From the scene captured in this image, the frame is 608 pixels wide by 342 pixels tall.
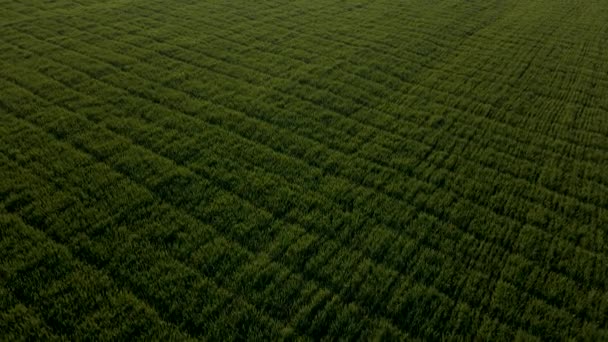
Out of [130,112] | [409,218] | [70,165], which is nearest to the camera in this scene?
[409,218]

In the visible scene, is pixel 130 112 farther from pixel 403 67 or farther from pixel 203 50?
pixel 403 67

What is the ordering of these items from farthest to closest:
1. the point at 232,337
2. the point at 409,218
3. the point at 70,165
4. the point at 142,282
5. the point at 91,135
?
the point at 91,135, the point at 70,165, the point at 409,218, the point at 142,282, the point at 232,337

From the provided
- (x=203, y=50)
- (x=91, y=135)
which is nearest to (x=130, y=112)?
(x=91, y=135)

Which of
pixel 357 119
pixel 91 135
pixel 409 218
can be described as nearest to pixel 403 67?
pixel 357 119

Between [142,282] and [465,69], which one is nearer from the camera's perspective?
[142,282]

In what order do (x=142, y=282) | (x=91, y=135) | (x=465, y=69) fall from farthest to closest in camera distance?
(x=465, y=69)
(x=91, y=135)
(x=142, y=282)

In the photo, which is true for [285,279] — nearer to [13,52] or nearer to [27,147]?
[27,147]
